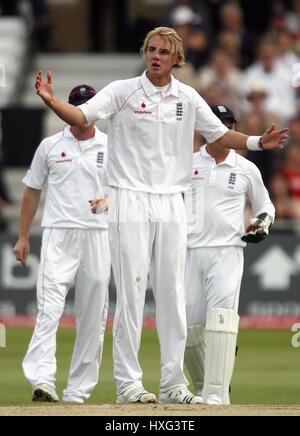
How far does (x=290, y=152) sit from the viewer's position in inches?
819

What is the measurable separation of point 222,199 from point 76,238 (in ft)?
3.63

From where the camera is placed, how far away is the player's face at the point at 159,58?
10.8 meters

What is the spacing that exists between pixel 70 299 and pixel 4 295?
0.76 meters

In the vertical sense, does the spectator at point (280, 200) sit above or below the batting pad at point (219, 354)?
above

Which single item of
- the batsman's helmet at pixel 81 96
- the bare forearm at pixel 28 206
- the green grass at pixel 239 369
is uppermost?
the batsman's helmet at pixel 81 96

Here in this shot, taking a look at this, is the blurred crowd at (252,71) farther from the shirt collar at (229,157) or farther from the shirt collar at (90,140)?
the shirt collar at (90,140)

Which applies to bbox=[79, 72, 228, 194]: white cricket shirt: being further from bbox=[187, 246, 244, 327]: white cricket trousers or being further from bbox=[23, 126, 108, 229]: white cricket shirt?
bbox=[23, 126, 108, 229]: white cricket shirt

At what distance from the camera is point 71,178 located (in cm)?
1239

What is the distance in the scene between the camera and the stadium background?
53.7ft

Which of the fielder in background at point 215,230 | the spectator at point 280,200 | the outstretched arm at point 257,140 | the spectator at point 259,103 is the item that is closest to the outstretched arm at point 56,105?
the outstretched arm at point 257,140

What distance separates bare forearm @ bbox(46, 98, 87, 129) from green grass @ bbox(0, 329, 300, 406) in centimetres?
225

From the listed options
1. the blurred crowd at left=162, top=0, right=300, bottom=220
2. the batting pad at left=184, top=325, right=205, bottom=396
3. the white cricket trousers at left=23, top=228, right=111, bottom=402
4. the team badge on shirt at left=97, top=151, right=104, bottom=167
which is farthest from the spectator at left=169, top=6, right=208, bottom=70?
the batting pad at left=184, top=325, right=205, bottom=396

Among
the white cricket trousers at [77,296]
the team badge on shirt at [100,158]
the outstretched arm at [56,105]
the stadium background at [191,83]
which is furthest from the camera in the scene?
the stadium background at [191,83]

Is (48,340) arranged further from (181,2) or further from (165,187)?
(181,2)
